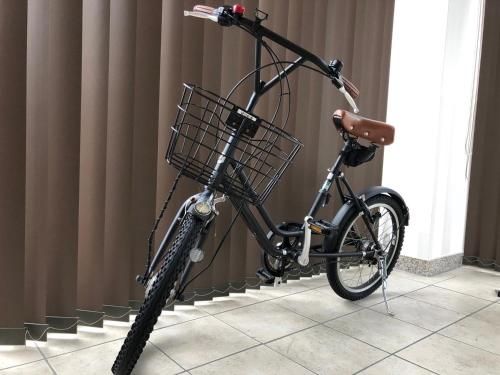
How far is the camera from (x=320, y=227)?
1859 millimetres

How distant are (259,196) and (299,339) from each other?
64 centimetres

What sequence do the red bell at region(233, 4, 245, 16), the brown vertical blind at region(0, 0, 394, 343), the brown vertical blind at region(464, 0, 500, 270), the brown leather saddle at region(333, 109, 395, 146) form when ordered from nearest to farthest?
1. the red bell at region(233, 4, 245, 16)
2. the brown vertical blind at region(0, 0, 394, 343)
3. the brown leather saddle at region(333, 109, 395, 146)
4. the brown vertical blind at region(464, 0, 500, 270)

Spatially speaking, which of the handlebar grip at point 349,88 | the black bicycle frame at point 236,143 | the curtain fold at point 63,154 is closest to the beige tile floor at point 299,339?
the curtain fold at point 63,154

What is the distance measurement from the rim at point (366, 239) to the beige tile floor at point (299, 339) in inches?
4.4

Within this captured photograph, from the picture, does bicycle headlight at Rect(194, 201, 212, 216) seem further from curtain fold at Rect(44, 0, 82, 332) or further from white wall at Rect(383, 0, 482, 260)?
white wall at Rect(383, 0, 482, 260)

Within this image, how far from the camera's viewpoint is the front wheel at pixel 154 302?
1248 mm

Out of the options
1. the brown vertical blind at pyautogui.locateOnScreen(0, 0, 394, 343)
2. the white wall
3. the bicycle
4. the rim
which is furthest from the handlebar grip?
the white wall

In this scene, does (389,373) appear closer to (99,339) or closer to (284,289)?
(284,289)

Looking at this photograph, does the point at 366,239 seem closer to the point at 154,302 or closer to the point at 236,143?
the point at 236,143

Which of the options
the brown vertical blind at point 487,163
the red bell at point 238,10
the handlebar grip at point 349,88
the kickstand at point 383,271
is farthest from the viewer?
the brown vertical blind at point 487,163

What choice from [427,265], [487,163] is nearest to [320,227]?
[427,265]

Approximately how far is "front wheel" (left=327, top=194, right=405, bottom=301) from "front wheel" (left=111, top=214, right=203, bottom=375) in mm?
903

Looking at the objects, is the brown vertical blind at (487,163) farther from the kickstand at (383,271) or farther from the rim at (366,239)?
the kickstand at (383,271)

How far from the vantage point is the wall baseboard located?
2.57 metres
